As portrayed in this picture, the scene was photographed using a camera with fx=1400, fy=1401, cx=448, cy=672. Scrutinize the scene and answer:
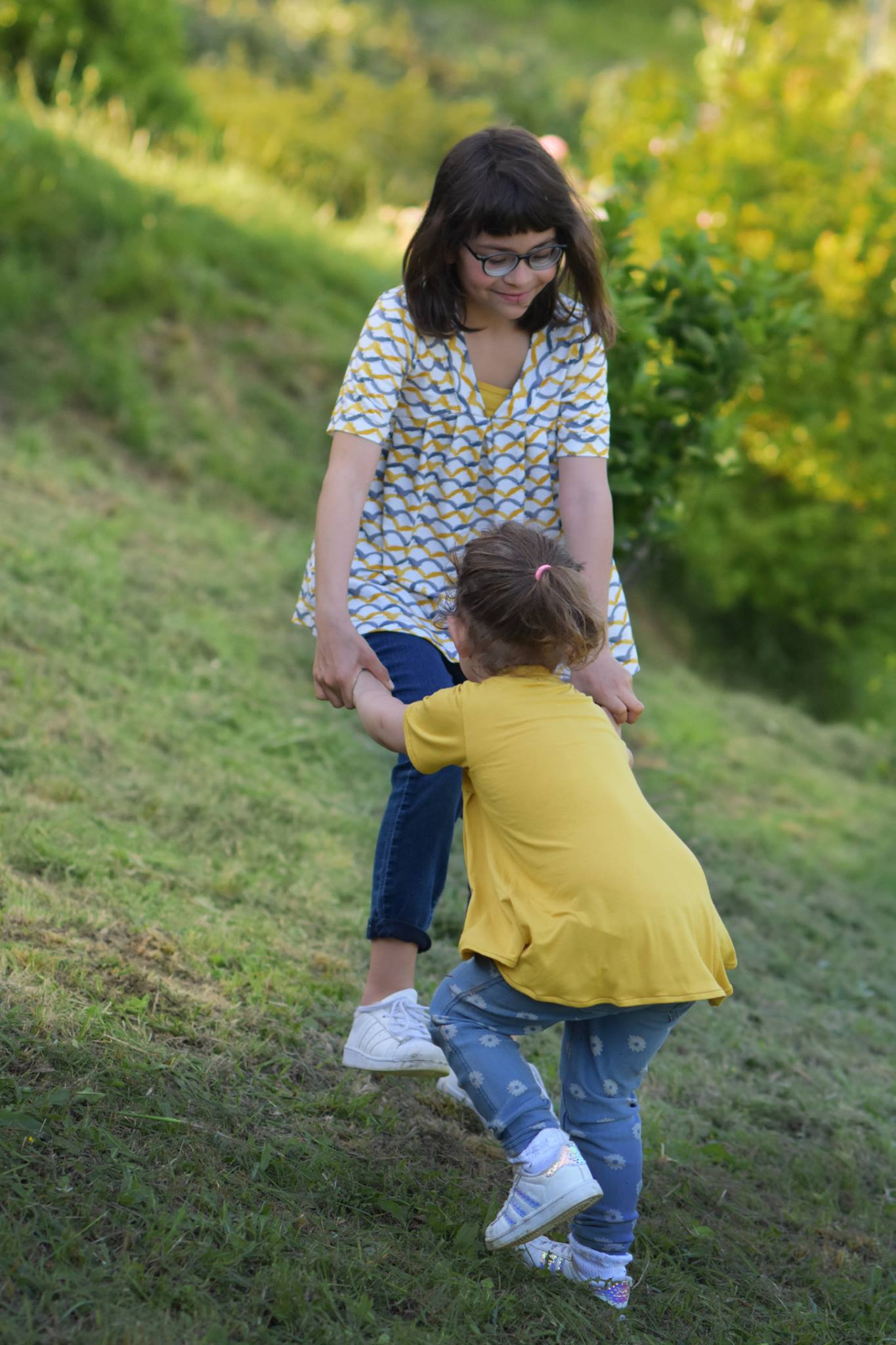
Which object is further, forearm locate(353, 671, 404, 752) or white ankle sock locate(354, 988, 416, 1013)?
white ankle sock locate(354, 988, 416, 1013)

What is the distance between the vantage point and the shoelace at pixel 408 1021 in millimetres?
2834

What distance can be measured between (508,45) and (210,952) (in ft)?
79.7

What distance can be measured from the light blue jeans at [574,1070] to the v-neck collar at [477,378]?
1.11 meters

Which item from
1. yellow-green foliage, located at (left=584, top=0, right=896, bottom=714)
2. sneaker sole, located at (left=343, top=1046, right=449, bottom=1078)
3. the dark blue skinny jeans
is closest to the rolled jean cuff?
the dark blue skinny jeans

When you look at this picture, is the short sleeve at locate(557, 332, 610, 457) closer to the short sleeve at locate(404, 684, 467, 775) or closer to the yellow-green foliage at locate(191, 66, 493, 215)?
the short sleeve at locate(404, 684, 467, 775)

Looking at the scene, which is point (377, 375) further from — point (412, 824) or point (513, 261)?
point (412, 824)

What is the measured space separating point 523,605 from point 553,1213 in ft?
3.30

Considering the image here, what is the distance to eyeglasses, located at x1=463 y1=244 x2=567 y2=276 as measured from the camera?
107 inches

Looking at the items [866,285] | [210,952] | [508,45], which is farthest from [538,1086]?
[508,45]

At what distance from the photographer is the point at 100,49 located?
962cm

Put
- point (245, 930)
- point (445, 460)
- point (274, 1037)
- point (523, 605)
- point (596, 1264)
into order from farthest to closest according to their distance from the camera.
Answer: point (245, 930) < point (274, 1037) < point (445, 460) < point (596, 1264) < point (523, 605)

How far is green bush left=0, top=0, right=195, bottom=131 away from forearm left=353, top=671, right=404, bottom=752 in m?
7.94

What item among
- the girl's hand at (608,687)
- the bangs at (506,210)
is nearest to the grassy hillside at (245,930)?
the girl's hand at (608,687)

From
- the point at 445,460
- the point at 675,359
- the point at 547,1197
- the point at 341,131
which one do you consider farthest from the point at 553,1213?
the point at 341,131
